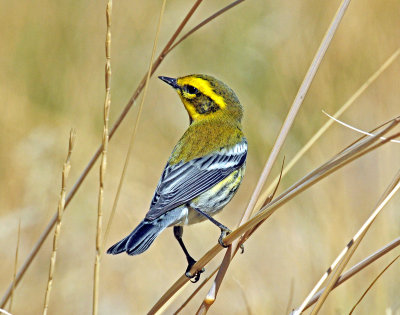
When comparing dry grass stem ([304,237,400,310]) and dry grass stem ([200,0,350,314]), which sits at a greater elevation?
dry grass stem ([200,0,350,314])

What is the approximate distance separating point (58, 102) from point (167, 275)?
7.16 ft

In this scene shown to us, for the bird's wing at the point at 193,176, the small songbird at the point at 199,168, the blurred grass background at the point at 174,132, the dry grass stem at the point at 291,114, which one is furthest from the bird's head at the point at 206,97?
the dry grass stem at the point at 291,114

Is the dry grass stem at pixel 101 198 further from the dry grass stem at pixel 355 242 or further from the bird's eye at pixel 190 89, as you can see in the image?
the bird's eye at pixel 190 89

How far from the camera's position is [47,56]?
7160 millimetres

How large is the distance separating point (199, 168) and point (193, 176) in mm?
114

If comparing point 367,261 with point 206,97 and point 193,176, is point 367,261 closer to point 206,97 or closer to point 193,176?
point 193,176

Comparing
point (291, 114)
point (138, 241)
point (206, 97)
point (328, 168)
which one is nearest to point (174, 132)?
point (206, 97)

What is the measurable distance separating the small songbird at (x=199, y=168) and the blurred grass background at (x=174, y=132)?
2.81 feet

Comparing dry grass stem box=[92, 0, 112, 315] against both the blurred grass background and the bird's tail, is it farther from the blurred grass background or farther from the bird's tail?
the blurred grass background

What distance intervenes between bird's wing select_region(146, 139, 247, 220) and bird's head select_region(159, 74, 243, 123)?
375 millimetres

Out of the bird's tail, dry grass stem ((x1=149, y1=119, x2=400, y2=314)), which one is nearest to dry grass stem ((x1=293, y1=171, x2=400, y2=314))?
dry grass stem ((x1=149, y1=119, x2=400, y2=314))

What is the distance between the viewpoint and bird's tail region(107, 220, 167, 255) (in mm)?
3334

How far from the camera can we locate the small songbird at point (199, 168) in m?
3.73

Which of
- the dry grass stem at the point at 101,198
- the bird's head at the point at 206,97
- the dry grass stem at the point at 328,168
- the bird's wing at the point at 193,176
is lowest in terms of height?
the dry grass stem at the point at 328,168
